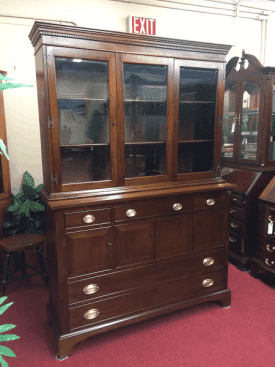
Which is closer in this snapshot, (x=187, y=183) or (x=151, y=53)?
(x=151, y=53)

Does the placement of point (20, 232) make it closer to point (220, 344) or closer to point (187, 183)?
point (187, 183)

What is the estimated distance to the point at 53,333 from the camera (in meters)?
2.35

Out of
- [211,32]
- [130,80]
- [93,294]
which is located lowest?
[93,294]

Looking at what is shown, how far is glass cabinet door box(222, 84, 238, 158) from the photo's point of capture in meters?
3.53

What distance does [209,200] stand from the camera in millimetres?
2480

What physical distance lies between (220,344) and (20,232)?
2.28 metres

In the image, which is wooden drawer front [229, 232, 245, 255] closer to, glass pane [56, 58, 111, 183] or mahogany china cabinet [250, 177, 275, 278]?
mahogany china cabinet [250, 177, 275, 278]

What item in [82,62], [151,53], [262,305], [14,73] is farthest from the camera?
[14,73]

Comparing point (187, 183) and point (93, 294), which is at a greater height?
point (187, 183)

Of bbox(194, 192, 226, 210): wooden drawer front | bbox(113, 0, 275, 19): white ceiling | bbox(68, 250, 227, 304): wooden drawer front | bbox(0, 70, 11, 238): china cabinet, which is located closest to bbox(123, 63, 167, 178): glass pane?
bbox(194, 192, 226, 210): wooden drawer front

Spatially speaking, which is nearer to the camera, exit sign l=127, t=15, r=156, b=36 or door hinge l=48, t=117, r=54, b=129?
door hinge l=48, t=117, r=54, b=129

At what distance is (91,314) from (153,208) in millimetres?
887

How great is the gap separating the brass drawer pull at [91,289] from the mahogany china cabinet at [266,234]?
1.68 m

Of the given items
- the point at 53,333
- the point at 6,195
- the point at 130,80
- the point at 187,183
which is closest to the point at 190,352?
the point at 53,333
